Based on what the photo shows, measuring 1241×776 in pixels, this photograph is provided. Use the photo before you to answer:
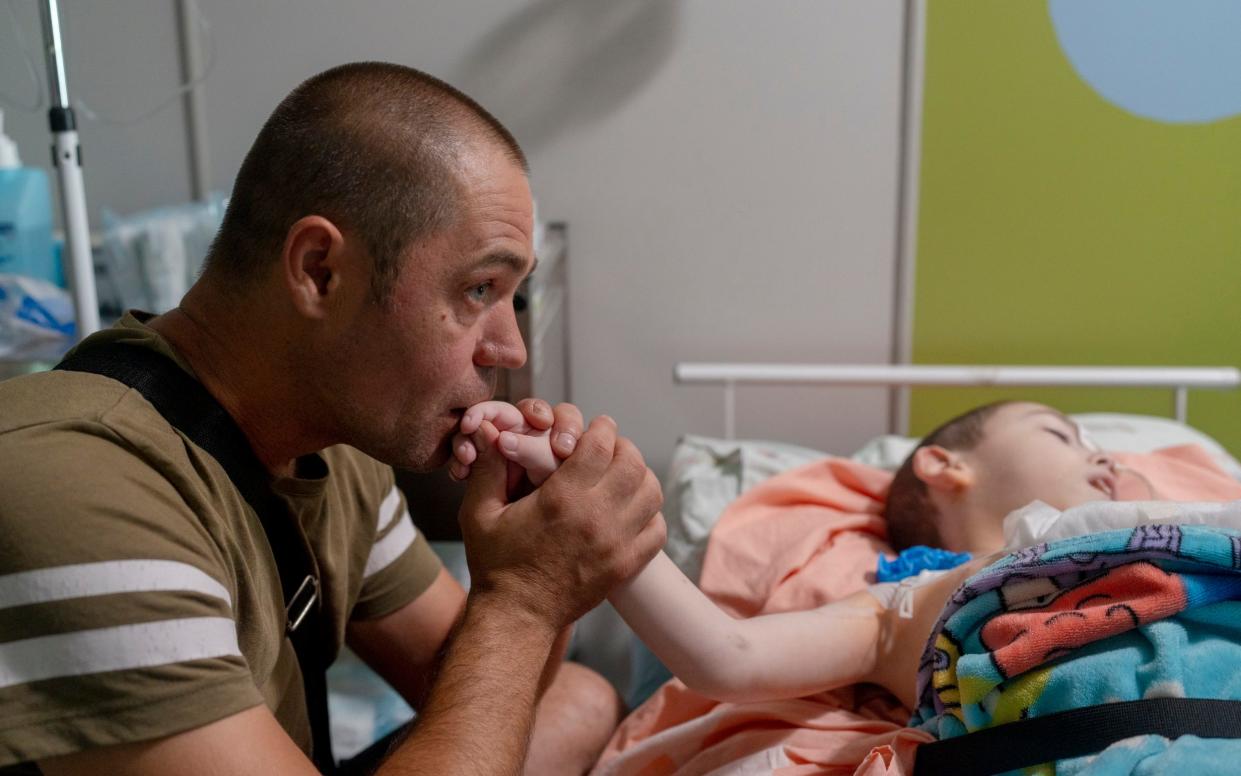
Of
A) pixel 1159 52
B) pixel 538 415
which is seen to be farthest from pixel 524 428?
pixel 1159 52

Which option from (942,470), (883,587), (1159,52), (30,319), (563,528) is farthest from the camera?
(1159,52)

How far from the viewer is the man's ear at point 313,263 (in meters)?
1.11

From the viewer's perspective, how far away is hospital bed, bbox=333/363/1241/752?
6.35 feet

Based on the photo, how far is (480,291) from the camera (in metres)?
1.20

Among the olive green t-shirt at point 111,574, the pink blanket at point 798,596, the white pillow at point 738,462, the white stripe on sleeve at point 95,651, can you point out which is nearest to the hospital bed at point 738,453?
the white pillow at point 738,462

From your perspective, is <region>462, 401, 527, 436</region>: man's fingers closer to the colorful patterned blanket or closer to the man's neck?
the man's neck

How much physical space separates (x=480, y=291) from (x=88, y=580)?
0.48 metres

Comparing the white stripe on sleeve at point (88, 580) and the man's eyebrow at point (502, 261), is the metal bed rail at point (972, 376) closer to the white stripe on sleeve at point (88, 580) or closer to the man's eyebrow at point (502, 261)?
the man's eyebrow at point (502, 261)

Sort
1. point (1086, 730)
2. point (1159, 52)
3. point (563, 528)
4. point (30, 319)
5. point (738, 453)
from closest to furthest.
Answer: point (1086, 730) → point (563, 528) → point (30, 319) → point (738, 453) → point (1159, 52)

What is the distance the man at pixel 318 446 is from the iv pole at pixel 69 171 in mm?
676

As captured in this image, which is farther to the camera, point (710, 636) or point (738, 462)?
point (738, 462)

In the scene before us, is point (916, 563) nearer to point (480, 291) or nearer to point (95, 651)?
point (480, 291)

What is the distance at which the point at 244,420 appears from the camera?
1.19 metres

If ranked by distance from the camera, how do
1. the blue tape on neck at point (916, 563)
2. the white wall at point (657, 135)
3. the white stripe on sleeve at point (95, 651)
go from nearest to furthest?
the white stripe on sleeve at point (95, 651) → the blue tape on neck at point (916, 563) → the white wall at point (657, 135)
